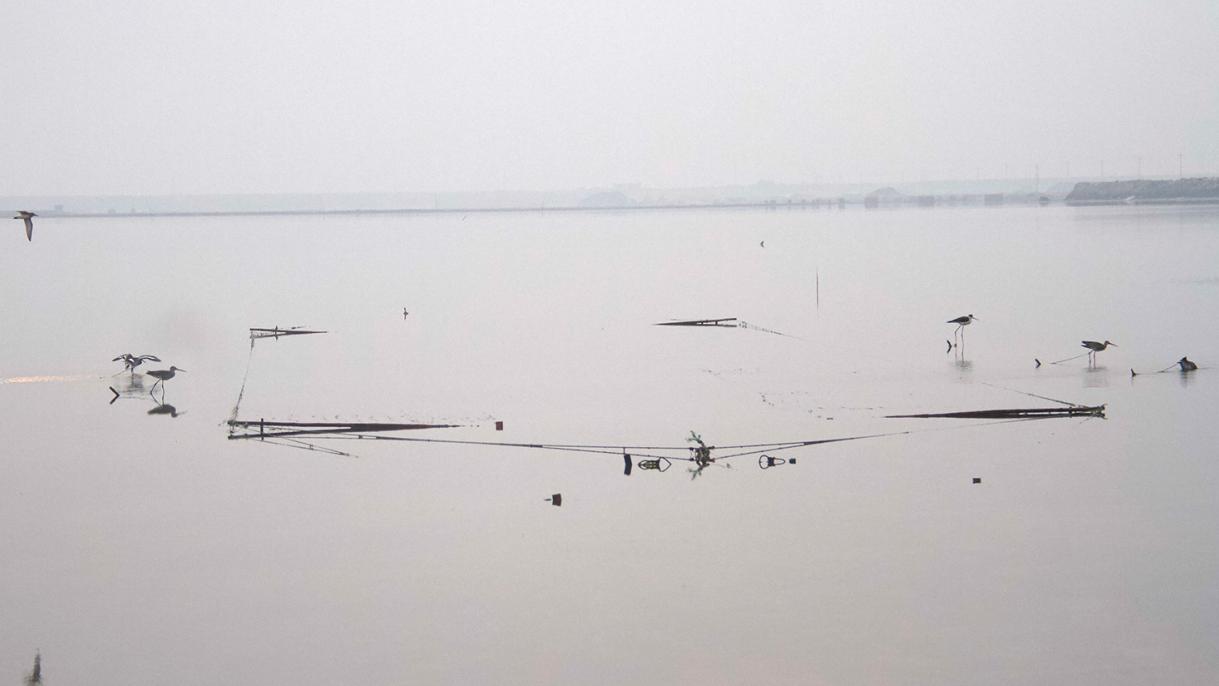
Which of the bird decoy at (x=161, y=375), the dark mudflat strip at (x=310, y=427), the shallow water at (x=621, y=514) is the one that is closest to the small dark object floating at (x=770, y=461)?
the shallow water at (x=621, y=514)

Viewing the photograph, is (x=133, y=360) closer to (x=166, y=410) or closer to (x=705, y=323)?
(x=166, y=410)

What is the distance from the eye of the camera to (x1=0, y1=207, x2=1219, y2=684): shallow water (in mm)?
14875

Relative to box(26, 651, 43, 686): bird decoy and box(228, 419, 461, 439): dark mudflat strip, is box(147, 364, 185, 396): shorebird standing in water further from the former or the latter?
box(26, 651, 43, 686): bird decoy

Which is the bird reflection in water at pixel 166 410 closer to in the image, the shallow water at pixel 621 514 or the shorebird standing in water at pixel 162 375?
the shallow water at pixel 621 514

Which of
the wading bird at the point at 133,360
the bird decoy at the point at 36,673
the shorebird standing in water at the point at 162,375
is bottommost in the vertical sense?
the bird decoy at the point at 36,673

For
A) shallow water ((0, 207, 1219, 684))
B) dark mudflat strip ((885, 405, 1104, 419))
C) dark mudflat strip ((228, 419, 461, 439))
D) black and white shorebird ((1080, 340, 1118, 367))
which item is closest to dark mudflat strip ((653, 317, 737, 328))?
shallow water ((0, 207, 1219, 684))

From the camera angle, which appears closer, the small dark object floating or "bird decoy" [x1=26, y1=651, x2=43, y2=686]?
"bird decoy" [x1=26, y1=651, x2=43, y2=686]

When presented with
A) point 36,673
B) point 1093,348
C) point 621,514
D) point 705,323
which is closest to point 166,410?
point 621,514

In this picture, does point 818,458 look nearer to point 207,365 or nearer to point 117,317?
point 207,365

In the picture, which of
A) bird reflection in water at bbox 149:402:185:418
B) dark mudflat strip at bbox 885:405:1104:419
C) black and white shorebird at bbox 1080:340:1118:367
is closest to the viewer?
dark mudflat strip at bbox 885:405:1104:419

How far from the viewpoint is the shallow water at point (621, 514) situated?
14.9 metres

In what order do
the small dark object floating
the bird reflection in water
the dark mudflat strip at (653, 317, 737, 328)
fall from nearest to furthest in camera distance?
1. the small dark object floating
2. the bird reflection in water
3. the dark mudflat strip at (653, 317, 737, 328)

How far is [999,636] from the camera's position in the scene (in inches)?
586

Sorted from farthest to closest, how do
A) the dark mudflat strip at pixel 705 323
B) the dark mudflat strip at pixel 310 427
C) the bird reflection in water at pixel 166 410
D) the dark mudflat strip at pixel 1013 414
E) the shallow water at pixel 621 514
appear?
the dark mudflat strip at pixel 705 323 → the bird reflection in water at pixel 166 410 → the dark mudflat strip at pixel 1013 414 → the dark mudflat strip at pixel 310 427 → the shallow water at pixel 621 514
